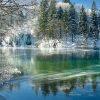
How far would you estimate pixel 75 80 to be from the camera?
20344 mm

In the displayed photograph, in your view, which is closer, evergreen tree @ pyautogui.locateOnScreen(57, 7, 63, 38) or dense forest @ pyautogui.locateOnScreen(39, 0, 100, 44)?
dense forest @ pyautogui.locateOnScreen(39, 0, 100, 44)

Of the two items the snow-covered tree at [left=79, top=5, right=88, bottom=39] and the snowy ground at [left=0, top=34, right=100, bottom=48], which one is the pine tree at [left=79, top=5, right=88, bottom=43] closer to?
the snow-covered tree at [left=79, top=5, right=88, bottom=39]

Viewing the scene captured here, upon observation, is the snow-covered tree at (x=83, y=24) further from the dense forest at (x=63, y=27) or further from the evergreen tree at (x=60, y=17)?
the evergreen tree at (x=60, y=17)

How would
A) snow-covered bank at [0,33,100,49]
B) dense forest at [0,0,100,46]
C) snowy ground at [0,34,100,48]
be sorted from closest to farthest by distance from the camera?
snowy ground at [0,34,100,48] → snow-covered bank at [0,33,100,49] → dense forest at [0,0,100,46]

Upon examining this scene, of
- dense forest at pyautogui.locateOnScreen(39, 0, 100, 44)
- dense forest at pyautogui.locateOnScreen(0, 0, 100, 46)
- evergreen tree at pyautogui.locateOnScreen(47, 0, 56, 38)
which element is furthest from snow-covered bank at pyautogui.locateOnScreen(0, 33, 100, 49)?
evergreen tree at pyautogui.locateOnScreen(47, 0, 56, 38)

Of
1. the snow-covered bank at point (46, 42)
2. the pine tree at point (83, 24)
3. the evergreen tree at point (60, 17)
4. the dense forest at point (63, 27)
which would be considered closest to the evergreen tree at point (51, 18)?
the dense forest at point (63, 27)

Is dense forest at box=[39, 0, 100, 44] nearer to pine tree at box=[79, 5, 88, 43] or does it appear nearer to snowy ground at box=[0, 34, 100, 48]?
pine tree at box=[79, 5, 88, 43]

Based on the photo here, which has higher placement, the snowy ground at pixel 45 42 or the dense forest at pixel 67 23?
the dense forest at pixel 67 23

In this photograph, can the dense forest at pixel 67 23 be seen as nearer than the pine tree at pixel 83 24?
Yes

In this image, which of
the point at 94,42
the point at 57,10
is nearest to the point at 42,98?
the point at 94,42

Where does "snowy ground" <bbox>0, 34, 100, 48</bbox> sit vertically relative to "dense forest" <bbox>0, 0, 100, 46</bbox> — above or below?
below

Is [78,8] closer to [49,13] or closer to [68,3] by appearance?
[68,3]

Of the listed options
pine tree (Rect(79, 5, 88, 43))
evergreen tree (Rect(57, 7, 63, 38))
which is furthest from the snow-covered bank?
evergreen tree (Rect(57, 7, 63, 38))

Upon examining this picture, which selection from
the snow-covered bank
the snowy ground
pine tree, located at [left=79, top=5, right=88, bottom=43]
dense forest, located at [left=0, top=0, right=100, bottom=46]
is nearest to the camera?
the snowy ground
